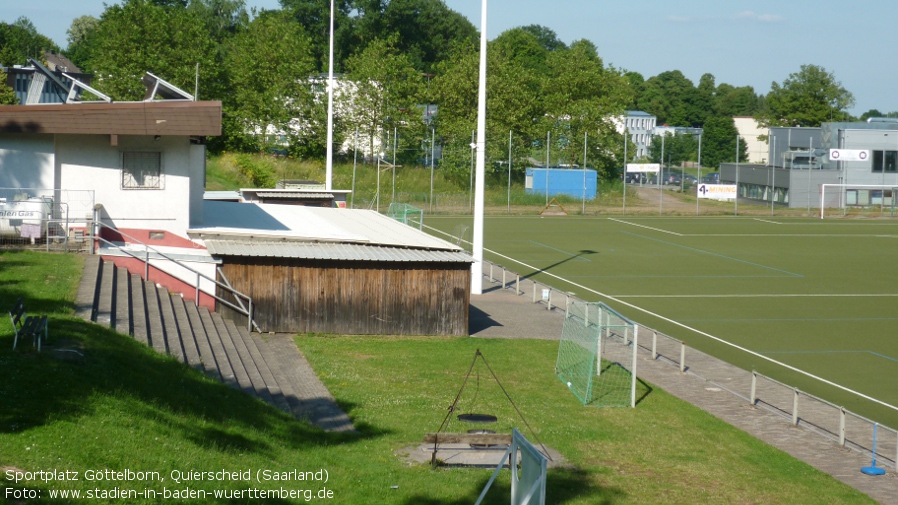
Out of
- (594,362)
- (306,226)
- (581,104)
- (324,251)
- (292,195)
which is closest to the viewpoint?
(594,362)

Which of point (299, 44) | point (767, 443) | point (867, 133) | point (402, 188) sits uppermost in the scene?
point (299, 44)

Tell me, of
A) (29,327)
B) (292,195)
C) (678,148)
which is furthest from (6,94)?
(678,148)

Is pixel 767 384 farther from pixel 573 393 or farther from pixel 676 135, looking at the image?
pixel 676 135

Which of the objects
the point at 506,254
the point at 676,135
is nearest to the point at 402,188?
the point at 506,254

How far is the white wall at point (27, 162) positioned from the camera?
25.0m

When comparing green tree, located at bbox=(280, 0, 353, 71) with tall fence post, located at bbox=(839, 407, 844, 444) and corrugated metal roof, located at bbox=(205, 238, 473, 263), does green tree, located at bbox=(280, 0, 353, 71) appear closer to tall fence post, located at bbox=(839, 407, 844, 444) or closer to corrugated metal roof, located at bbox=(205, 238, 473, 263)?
corrugated metal roof, located at bbox=(205, 238, 473, 263)

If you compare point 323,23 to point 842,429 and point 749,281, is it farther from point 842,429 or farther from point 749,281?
point 842,429

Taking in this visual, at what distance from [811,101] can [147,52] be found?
73.6 m

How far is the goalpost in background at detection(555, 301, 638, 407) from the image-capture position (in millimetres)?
19047

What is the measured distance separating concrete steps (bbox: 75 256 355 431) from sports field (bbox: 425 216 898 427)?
11.1 m

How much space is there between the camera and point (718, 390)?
2058 cm

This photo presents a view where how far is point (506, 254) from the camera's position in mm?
44250

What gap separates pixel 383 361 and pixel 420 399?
3605 mm

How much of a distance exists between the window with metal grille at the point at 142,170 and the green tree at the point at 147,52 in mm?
43976
